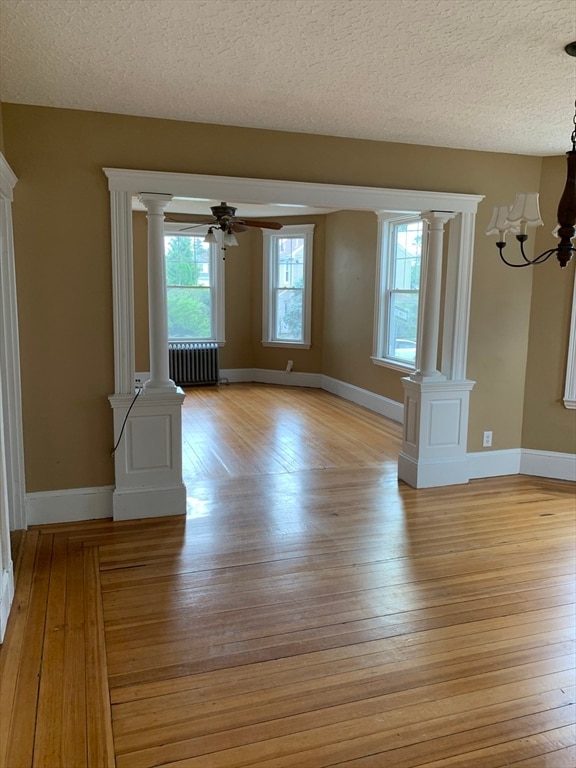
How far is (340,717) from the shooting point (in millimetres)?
2111

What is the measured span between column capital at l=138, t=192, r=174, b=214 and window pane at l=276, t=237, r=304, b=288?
17.2 ft

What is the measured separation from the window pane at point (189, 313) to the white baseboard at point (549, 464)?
560 cm

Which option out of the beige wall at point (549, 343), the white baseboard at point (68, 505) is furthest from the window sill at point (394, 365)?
the white baseboard at point (68, 505)

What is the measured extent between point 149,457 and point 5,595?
1.38 metres

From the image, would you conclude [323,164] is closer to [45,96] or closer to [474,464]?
[45,96]

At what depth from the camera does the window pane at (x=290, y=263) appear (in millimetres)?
8891

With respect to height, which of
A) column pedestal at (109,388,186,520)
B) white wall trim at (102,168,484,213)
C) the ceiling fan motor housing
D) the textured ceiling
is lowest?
column pedestal at (109,388,186,520)

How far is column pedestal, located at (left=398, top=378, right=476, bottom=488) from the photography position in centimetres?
451

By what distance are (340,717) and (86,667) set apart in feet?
3.46

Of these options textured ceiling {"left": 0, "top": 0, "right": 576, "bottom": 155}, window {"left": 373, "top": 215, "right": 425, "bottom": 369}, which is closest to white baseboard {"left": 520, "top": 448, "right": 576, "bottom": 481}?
window {"left": 373, "top": 215, "right": 425, "bottom": 369}

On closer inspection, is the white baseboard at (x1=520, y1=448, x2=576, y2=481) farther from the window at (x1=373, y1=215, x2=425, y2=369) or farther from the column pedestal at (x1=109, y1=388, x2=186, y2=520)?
the column pedestal at (x1=109, y1=388, x2=186, y2=520)

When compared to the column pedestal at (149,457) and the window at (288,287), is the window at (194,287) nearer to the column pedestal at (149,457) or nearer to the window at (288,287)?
the window at (288,287)

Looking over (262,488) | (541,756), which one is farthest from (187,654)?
(262,488)

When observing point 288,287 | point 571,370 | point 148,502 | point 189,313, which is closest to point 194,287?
point 189,313
